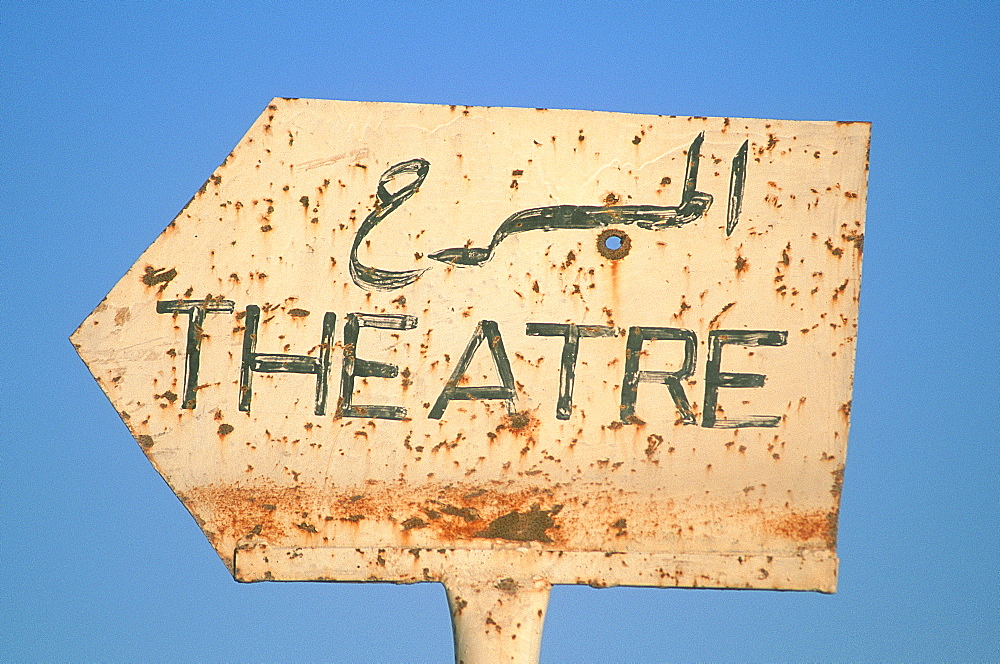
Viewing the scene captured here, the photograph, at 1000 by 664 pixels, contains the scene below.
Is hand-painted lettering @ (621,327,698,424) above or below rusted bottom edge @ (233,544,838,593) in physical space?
above

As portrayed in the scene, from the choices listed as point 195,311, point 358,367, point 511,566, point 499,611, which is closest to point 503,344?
point 358,367

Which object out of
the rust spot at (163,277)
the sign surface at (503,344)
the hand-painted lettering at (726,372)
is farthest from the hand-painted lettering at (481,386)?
the rust spot at (163,277)

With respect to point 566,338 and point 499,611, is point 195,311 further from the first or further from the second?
point 499,611

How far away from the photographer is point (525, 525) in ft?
9.32

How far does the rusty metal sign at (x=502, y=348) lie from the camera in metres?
2.81

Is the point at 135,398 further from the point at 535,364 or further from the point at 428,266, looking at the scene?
the point at 535,364

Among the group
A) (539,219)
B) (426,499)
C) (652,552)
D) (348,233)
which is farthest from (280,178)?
(652,552)

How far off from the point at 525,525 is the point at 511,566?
0.11m

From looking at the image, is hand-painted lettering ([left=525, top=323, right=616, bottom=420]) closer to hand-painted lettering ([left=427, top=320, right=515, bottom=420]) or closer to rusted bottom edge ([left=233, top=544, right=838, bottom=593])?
hand-painted lettering ([left=427, top=320, right=515, bottom=420])

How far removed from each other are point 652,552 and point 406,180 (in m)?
1.15

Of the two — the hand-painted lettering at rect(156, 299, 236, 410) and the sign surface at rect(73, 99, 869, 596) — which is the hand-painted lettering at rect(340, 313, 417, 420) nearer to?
the sign surface at rect(73, 99, 869, 596)

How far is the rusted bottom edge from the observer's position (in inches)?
111

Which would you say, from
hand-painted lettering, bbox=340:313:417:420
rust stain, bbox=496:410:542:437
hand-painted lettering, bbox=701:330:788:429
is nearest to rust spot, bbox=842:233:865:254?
hand-painted lettering, bbox=701:330:788:429

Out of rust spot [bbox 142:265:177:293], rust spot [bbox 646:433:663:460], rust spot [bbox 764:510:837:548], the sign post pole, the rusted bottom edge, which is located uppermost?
rust spot [bbox 142:265:177:293]
